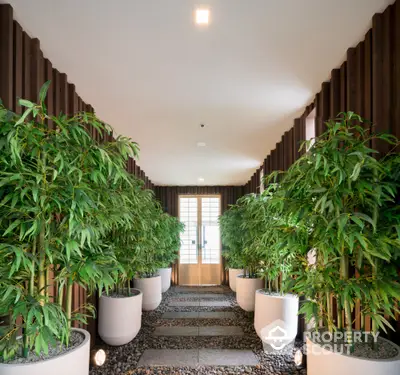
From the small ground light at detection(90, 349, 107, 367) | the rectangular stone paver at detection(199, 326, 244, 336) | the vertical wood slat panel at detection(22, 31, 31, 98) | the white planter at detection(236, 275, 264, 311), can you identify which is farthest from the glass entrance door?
the vertical wood slat panel at detection(22, 31, 31, 98)

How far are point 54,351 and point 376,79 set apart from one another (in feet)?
9.13

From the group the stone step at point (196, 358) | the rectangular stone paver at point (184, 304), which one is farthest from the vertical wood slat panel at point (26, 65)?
the rectangular stone paver at point (184, 304)

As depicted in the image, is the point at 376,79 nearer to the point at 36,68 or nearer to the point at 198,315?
the point at 36,68

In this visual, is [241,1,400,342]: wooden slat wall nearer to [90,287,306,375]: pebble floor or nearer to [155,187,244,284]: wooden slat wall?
[90,287,306,375]: pebble floor

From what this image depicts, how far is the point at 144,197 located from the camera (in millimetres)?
4707

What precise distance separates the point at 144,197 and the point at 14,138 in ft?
10.0

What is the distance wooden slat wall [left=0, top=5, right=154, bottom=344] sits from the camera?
7.45 feet

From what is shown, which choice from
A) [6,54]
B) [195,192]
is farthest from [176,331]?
[195,192]

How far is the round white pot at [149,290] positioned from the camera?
20.5ft

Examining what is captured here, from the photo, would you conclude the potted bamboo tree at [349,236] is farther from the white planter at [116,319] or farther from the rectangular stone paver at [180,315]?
the rectangular stone paver at [180,315]

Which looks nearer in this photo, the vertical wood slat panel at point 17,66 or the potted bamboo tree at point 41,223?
the potted bamboo tree at point 41,223

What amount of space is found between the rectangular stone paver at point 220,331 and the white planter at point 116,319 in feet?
3.80

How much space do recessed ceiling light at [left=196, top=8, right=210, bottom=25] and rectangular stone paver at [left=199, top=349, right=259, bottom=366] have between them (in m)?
3.40

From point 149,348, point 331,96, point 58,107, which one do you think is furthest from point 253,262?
point 58,107
